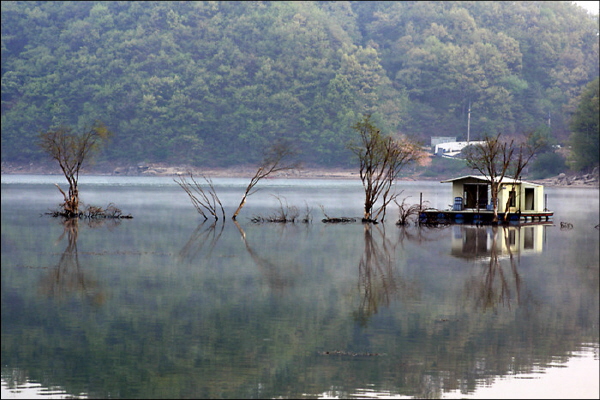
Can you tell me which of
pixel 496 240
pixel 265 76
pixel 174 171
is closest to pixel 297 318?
pixel 496 240

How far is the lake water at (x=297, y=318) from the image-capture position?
557 inches

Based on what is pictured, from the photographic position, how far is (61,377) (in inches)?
566

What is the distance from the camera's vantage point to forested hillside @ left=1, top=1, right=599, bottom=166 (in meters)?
137

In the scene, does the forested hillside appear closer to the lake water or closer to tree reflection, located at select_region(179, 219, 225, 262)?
tree reflection, located at select_region(179, 219, 225, 262)

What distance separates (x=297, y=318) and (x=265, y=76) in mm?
126579

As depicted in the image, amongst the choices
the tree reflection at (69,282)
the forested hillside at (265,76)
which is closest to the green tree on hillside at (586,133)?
the forested hillside at (265,76)

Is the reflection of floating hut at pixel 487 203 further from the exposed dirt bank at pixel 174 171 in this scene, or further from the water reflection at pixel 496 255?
the exposed dirt bank at pixel 174 171

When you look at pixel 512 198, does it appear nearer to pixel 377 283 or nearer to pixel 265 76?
pixel 377 283

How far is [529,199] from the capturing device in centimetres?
4872

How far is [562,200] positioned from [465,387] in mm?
62214

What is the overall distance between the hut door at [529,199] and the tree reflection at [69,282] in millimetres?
25880

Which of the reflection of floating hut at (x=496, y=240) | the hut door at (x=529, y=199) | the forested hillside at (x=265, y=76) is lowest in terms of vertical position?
the reflection of floating hut at (x=496, y=240)

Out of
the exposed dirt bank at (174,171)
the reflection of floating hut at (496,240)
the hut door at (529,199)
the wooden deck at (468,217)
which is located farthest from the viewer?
the exposed dirt bank at (174,171)

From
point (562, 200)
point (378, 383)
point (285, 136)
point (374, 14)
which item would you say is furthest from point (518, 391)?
point (374, 14)
